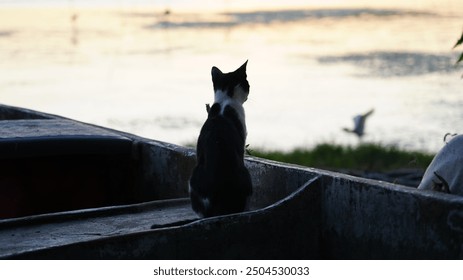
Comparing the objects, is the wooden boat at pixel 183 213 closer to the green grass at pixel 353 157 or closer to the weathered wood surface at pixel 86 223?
the weathered wood surface at pixel 86 223

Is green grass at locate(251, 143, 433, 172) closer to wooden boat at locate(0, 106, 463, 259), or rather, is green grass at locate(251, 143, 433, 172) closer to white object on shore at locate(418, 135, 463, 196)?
wooden boat at locate(0, 106, 463, 259)

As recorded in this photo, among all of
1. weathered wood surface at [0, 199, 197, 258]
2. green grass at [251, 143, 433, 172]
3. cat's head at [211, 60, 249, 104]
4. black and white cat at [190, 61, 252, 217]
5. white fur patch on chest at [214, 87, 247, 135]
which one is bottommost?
green grass at [251, 143, 433, 172]

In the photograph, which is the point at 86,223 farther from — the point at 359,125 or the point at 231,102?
the point at 359,125

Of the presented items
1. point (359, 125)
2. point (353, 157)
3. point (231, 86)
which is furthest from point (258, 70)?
point (231, 86)

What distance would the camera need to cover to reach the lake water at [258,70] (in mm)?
15742

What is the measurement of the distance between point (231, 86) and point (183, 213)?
685 mm

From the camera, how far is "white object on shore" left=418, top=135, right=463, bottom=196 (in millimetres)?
4195

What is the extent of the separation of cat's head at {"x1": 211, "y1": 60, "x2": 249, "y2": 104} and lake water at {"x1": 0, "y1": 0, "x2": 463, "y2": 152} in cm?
481

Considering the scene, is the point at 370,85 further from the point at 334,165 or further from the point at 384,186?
the point at 384,186

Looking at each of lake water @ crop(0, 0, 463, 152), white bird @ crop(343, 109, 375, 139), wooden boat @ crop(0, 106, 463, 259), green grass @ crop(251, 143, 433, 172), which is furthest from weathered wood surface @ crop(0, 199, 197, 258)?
white bird @ crop(343, 109, 375, 139)

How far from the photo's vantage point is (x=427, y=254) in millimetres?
3947

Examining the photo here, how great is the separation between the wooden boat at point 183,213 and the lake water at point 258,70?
4.24 metres

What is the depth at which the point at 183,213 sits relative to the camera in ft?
16.1

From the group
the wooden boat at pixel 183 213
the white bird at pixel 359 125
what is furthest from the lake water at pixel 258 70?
the wooden boat at pixel 183 213
